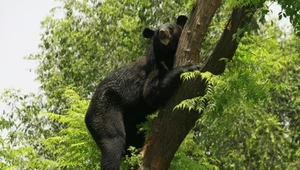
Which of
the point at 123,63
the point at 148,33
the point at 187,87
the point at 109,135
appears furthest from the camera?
the point at 123,63

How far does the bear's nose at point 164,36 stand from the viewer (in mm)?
7031

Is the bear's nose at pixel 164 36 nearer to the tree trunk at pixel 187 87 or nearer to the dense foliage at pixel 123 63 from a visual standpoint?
the tree trunk at pixel 187 87

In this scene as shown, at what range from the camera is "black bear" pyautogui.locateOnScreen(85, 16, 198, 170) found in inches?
267

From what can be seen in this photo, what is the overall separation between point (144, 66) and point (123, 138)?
906 millimetres

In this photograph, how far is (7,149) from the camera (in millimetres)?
8219

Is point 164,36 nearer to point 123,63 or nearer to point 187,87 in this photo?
point 187,87

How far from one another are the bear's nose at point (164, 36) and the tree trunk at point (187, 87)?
646mm

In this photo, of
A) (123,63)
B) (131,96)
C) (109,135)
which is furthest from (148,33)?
(123,63)

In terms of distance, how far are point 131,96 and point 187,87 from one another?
1310 millimetres

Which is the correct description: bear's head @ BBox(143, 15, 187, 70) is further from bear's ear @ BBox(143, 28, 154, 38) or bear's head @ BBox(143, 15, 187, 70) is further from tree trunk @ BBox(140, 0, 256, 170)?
tree trunk @ BBox(140, 0, 256, 170)

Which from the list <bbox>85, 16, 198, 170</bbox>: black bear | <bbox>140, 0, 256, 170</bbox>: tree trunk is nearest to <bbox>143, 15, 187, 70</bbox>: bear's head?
<bbox>85, 16, 198, 170</bbox>: black bear

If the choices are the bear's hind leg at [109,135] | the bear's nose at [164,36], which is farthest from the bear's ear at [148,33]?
the bear's hind leg at [109,135]

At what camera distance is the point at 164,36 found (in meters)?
7.04

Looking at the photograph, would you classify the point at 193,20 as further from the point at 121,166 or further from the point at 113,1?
the point at 113,1
